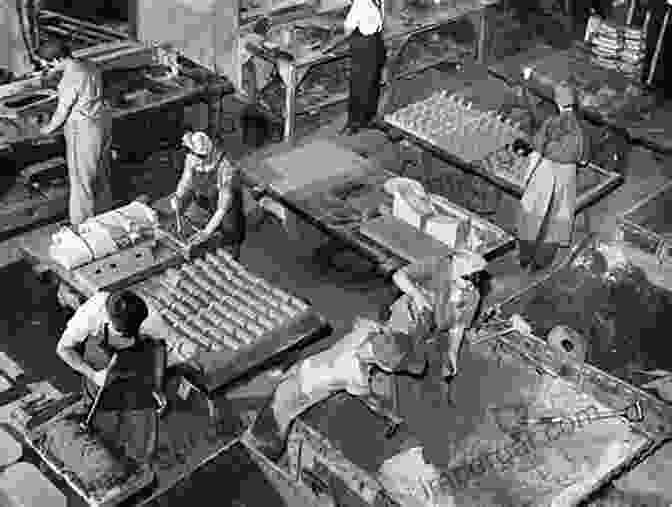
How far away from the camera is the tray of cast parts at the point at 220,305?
22.0 ft

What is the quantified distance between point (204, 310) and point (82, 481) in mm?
1474

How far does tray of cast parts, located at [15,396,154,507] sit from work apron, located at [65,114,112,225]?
2.46 m

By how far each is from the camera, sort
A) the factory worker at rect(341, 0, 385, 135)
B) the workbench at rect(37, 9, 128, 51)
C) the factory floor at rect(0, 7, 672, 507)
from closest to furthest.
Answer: the factory floor at rect(0, 7, 672, 507)
the factory worker at rect(341, 0, 385, 135)
the workbench at rect(37, 9, 128, 51)

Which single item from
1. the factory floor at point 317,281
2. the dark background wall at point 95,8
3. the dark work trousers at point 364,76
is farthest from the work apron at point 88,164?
the dark background wall at point 95,8

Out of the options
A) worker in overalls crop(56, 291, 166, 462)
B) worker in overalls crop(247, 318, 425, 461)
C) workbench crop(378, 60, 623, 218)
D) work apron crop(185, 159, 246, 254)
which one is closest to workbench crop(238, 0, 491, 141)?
workbench crop(378, 60, 623, 218)

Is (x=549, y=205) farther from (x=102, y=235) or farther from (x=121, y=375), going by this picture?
(x=121, y=375)

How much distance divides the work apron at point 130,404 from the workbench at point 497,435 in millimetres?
823

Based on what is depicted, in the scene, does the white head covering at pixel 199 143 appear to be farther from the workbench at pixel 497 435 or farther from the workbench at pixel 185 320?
the workbench at pixel 497 435

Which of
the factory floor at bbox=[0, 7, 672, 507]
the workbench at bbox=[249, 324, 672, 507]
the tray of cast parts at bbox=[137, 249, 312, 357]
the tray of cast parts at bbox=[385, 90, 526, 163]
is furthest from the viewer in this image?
the tray of cast parts at bbox=[385, 90, 526, 163]

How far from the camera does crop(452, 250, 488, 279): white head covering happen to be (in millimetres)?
7062

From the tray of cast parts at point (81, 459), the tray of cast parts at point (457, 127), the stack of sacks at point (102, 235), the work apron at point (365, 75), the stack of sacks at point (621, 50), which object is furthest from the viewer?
the stack of sacks at point (621, 50)

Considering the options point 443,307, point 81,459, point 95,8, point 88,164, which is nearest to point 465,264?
point 443,307

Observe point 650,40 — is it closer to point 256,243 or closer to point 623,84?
point 623,84

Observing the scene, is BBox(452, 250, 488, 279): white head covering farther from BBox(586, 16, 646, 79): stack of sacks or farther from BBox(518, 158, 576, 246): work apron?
BBox(586, 16, 646, 79): stack of sacks
